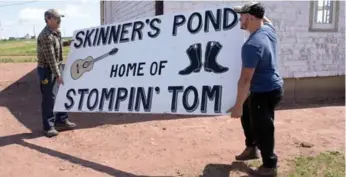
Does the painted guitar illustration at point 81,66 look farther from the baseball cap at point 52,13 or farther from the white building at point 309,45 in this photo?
the white building at point 309,45

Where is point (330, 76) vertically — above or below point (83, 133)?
above

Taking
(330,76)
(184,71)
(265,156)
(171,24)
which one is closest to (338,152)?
(265,156)

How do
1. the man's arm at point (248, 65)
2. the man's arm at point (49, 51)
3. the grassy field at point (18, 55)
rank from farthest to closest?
the grassy field at point (18, 55)
the man's arm at point (49, 51)
the man's arm at point (248, 65)

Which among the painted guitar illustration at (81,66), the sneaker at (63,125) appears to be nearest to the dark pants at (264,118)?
the painted guitar illustration at (81,66)

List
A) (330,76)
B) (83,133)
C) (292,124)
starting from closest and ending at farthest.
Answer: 1. (83,133)
2. (292,124)
3. (330,76)

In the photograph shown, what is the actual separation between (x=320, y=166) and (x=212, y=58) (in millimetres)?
1747

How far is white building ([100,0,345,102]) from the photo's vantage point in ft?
28.7

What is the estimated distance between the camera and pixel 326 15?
9.43 meters

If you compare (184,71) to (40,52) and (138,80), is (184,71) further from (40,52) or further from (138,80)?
(40,52)

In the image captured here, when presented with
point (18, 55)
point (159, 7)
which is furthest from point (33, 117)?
point (18, 55)

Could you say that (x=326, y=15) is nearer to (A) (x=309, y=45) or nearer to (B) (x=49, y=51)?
(A) (x=309, y=45)

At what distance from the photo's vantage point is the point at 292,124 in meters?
6.98

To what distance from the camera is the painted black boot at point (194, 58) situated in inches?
195

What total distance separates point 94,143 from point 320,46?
18.6 ft
